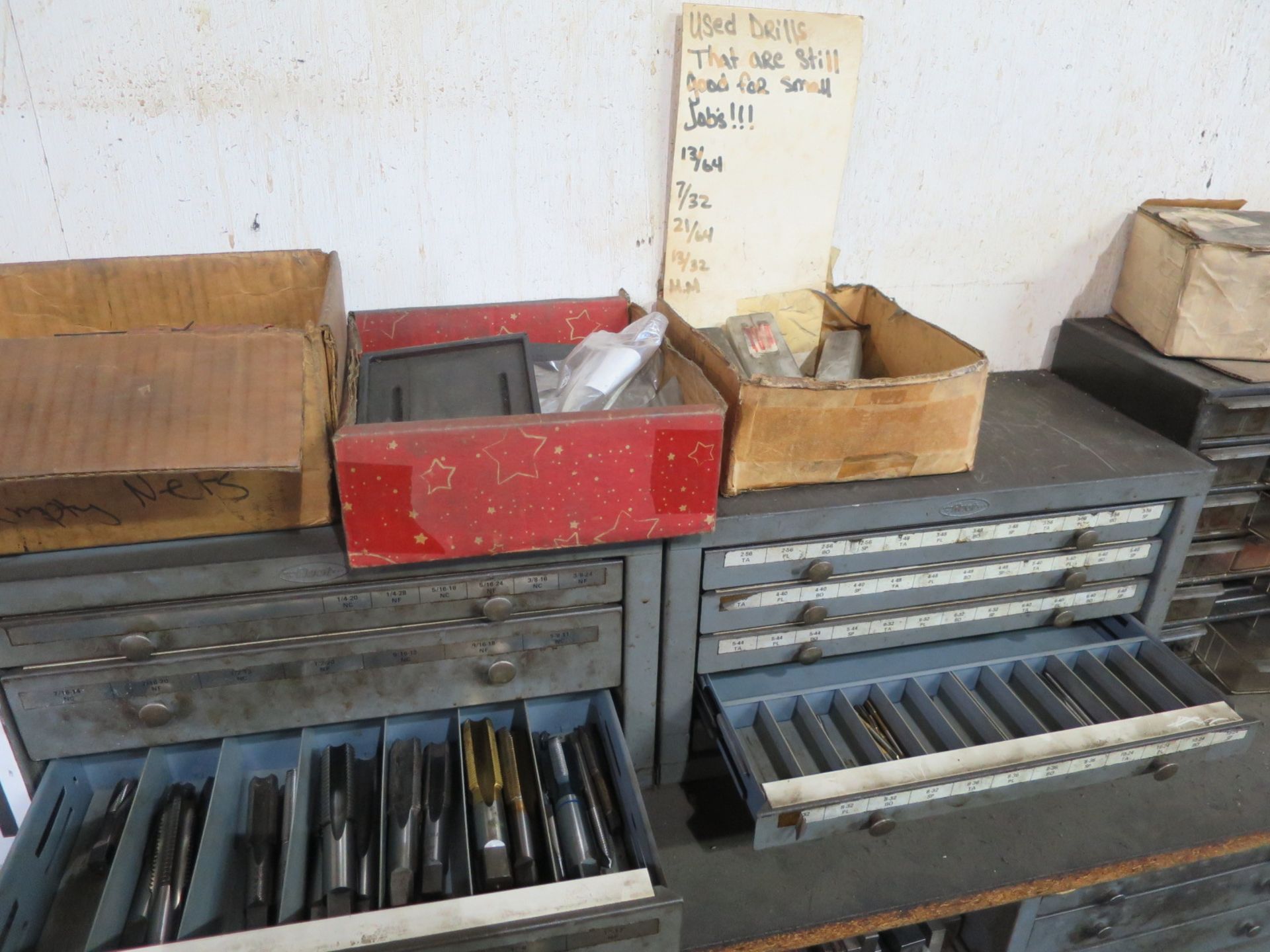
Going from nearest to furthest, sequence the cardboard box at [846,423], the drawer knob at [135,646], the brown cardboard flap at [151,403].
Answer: the brown cardboard flap at [151,403]
the drawer knob at [135,646]
the cardboard box at [846,423]

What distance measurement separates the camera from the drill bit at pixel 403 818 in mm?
957

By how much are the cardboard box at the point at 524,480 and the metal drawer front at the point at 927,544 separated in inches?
4.7

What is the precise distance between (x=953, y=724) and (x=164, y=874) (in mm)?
992

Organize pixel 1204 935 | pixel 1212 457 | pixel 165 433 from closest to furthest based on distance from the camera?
pixel 165 433
pixel 1212 457
pixel 1204 935

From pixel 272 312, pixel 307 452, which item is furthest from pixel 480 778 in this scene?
pixel 272 312

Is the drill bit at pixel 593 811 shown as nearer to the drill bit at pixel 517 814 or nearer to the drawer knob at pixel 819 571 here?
the drill bit at pixel 517 814

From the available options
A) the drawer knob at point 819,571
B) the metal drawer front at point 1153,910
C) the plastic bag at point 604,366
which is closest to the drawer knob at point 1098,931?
the metal drawer front at point 1153,910

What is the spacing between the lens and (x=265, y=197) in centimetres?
121

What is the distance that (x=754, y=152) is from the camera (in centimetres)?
132

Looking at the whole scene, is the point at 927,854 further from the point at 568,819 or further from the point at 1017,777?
the point at 568,819

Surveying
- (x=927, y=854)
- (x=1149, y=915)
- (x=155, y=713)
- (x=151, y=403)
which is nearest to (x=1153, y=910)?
(x=1149, y=915)

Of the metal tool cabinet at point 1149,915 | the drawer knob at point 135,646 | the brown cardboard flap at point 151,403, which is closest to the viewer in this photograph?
the brown cardboard flap at point 151,403

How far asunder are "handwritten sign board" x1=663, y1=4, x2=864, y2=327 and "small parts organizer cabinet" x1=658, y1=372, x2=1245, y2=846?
433mm

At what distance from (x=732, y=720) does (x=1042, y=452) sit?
1.98 ft
